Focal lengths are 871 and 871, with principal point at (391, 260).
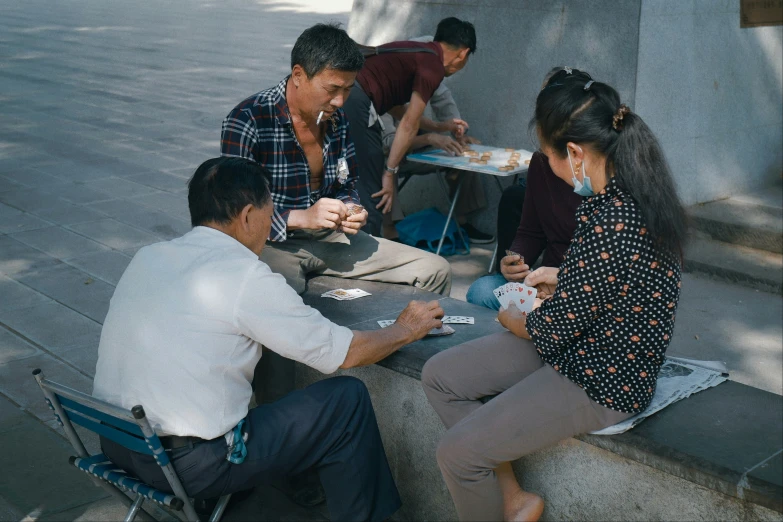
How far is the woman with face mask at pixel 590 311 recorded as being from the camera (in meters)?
2.33

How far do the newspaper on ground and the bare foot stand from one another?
31cm

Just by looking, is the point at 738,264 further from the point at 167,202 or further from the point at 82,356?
the point at 167,202

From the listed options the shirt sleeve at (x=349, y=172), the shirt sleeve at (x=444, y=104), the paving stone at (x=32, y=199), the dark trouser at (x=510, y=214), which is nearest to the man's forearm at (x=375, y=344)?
the shirt sleeve at (x=349, y=172)

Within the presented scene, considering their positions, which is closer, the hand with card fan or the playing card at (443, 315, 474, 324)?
the playing card at (443, 315, 474, 324)

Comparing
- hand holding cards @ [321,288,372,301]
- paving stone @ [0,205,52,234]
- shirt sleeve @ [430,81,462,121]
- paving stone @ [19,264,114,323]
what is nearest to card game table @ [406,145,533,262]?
shirt sleeve @ [430,81,462,121]

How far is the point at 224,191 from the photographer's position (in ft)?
8.86

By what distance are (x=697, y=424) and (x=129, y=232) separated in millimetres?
4770

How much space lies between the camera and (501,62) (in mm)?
6480

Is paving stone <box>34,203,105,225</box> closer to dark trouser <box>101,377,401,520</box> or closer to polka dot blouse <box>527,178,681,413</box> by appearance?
dark trouser <box>101,377,401,520</box>

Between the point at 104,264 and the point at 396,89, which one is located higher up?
the point at 396,89

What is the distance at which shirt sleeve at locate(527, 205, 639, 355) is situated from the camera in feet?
7.59

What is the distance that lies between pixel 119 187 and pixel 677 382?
5.89 meters

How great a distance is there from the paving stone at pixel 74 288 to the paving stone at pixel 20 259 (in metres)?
0.10

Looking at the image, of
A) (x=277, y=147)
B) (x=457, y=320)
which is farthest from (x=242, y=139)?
(x=457, y=320)
